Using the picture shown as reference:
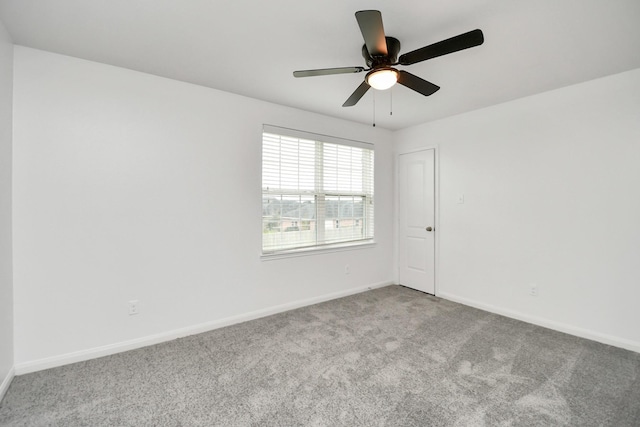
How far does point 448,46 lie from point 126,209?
276 cm

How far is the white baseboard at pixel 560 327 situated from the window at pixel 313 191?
162cm

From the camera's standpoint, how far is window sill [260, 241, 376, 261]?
134 inches

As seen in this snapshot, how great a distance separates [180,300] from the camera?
282 centimetres

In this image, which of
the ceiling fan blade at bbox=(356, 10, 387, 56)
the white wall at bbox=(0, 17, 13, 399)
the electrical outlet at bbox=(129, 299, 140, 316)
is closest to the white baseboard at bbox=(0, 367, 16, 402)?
the white wall at bbox=(0, 17, 13, 399)

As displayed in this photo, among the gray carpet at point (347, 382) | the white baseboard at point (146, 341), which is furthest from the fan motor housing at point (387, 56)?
the white baseboard at point (146, 341)

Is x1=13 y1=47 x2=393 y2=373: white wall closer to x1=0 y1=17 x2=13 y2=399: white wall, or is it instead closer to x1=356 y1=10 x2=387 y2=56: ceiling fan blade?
x1=0 y1=17 x2=13 y2=399: white wall

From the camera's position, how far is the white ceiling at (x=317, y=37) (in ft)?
5.79

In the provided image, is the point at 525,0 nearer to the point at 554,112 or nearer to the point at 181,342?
the point at 554,112

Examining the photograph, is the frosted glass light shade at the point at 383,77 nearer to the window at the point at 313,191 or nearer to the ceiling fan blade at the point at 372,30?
the ceiling fan blade at the point at 372,30

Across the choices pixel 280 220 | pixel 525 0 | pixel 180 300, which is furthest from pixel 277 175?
pixel 525 0

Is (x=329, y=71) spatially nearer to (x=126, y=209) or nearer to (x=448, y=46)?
(x=448, y=46)

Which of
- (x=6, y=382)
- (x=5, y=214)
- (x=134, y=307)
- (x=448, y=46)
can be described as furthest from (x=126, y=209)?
(x=448, y=46)

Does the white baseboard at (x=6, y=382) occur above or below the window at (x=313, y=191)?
below

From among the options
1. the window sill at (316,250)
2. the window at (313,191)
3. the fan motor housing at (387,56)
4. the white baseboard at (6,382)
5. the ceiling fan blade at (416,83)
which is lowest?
the white baseboard at (6,382)
